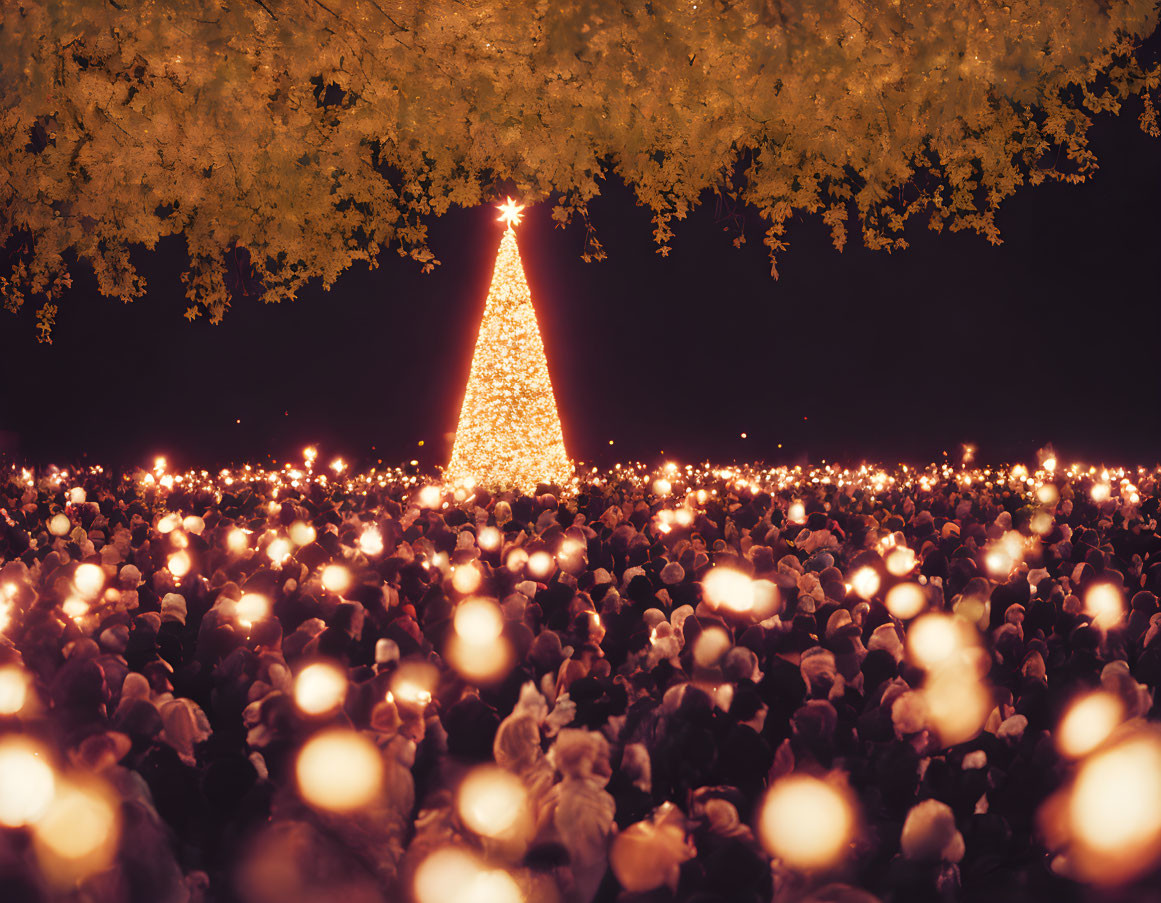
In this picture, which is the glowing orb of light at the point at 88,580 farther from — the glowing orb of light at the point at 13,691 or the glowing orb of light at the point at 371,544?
the glowing orb of light at the point at 13,691

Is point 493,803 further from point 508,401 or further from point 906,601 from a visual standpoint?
point 508,401

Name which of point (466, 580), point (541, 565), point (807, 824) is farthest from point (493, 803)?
point (541, 565)

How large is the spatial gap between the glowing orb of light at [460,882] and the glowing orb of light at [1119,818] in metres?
1.14

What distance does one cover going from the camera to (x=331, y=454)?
15.9 m

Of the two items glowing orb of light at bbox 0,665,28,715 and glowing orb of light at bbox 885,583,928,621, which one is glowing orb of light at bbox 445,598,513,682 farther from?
glowing orb of light at bbox 885,583,928,621

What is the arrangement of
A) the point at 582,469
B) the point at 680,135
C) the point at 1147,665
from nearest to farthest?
the point at 1147,665, the point at 680,135, the point at 582,469

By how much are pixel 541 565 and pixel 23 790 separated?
2.66 metres

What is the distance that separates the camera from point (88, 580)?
4.01 metres

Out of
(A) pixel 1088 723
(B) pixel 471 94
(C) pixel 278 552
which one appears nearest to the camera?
(A) pixel 1088 723

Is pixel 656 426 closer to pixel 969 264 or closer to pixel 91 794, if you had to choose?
pixel 969 264

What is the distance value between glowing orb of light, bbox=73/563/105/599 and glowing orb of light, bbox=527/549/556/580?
1.83m

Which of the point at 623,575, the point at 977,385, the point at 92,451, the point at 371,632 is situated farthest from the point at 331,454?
the point at 371,632

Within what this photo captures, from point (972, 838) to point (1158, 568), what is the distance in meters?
2.54

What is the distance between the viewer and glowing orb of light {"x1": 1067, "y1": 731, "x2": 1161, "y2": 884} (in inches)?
74.9
